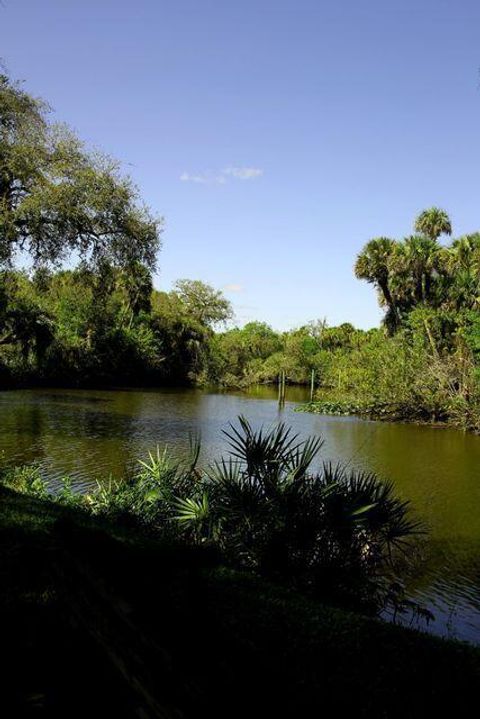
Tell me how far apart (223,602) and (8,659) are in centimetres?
194

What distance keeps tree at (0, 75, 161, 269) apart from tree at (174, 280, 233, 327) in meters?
49.3

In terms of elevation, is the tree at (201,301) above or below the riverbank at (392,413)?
above

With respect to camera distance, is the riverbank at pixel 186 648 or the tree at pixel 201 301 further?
the tree at pixel 201 301

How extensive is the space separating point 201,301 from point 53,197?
5220 cm

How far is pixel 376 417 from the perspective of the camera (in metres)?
33.5

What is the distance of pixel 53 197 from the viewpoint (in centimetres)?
1680

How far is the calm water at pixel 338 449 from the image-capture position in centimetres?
973

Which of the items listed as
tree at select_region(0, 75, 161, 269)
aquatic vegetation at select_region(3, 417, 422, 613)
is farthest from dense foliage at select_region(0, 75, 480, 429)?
aquatic vegetation at select_region(3, 417, 422, 613)

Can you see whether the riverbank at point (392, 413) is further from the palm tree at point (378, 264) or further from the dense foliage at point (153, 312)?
the palm tree at point (378, 264)

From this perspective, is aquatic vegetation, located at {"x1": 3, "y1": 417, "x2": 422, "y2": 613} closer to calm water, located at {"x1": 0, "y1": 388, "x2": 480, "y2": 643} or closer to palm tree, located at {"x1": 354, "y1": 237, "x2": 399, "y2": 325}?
calm water, located at {"x1": 0, "y1": 388, "x2": 480, "y2": 643}

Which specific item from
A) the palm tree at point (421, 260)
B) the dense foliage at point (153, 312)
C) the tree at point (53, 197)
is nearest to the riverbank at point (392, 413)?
the dense foliage at point (153, 312)

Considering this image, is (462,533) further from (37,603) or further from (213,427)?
(213,427)

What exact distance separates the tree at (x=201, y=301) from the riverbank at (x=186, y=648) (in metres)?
63.6

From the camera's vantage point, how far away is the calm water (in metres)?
9.73
